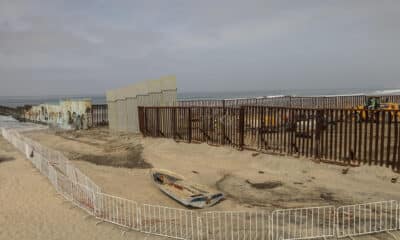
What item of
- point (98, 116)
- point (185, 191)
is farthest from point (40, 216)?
point (98, 116)

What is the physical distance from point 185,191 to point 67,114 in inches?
984

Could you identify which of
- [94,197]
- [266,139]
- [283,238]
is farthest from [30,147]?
[283,238]

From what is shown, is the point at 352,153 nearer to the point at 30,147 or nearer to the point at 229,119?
the point at 229,119

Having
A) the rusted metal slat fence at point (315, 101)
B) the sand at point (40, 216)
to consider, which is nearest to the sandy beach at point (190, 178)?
the sand at point (40, 216)

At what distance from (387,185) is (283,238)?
454 centimetres

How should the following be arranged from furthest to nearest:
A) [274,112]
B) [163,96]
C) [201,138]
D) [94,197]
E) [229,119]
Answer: [163,96] < [201,138] < [229,119] < [274,112] < [94,197]

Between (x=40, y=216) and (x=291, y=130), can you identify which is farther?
(x=291, y=130)

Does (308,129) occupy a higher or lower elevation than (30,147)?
higher

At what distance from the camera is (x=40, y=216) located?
27.2 feet

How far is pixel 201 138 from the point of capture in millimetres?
15789

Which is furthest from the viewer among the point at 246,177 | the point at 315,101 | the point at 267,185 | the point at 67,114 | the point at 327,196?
the point at 67,114

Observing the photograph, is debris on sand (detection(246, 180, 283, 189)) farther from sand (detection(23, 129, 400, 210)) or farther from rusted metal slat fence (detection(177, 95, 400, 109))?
rusted metal slat fence (detection(177, 95, 400, 109))

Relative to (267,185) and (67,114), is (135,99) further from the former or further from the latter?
(67,114)

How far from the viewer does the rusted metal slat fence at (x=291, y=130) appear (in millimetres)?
10555
